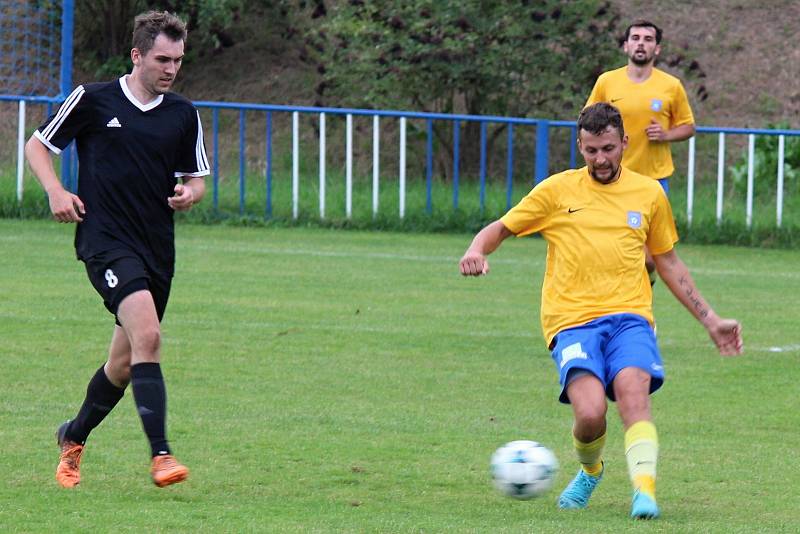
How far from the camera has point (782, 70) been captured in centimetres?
2323

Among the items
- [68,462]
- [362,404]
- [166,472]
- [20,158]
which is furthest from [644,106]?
[20,158]

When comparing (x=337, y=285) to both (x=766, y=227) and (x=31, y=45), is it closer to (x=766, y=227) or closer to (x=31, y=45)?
(x=766, y=227)

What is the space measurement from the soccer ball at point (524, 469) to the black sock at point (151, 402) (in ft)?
4.04

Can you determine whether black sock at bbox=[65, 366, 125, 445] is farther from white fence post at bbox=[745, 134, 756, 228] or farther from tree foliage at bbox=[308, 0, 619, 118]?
tree foliage at bbox=[308, 0, 619, 118]

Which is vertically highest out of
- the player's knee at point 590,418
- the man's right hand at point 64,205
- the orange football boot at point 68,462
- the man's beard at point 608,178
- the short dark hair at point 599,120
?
the short dark hair at point 599,120

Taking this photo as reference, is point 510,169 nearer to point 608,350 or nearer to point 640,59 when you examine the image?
point 640,59

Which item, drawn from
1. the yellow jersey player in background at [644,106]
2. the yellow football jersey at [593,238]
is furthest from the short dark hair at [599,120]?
the yellow jersey player in background at [644,106]

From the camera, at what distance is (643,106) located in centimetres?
1126

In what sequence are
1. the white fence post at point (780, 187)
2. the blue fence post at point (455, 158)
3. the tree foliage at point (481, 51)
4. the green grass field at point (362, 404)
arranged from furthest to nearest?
the tree foliage at point (481, 51) < the blue fence post at point (455, 158) < the white fence post at point (780, 187) < the green grass field at point (362, 404)

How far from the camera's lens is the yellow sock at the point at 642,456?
18.3ft

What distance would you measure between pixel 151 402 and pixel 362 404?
7.35ft

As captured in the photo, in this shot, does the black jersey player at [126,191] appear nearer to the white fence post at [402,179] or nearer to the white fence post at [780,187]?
the white fence post at [402,179]

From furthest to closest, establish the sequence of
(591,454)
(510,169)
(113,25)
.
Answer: (113,25), (510,169), (591,454)

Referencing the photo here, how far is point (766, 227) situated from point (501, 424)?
9.28m
